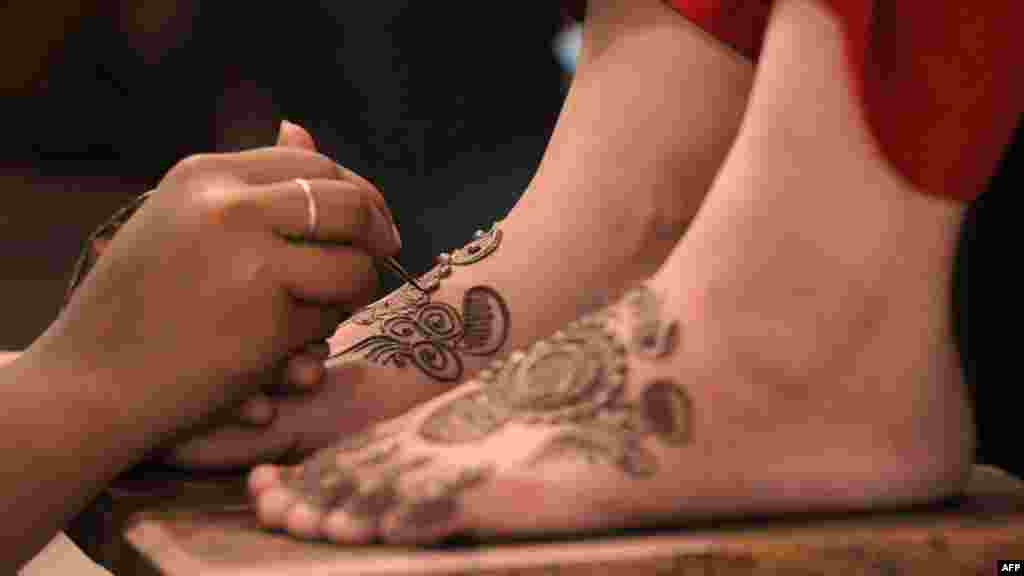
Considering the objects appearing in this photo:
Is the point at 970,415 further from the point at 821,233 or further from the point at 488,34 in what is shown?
the point at 488,34

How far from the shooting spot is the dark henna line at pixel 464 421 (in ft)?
2.37

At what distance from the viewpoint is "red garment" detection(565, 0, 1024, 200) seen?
72cm

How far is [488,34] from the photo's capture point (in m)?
2.35

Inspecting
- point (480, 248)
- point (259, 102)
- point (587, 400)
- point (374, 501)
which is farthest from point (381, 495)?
point (259, 102)

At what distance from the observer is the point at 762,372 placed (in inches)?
28.7

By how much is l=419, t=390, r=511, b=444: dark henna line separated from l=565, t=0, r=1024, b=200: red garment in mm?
227

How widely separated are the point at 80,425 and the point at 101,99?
2.32 m

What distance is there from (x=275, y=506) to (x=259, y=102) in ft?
7.10

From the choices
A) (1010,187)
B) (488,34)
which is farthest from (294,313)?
(488,34)

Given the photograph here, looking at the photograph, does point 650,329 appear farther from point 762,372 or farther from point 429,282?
point 429,282

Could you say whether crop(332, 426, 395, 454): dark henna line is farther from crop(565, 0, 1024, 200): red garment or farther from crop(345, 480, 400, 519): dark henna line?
crop(565, 0, 1024, 200): red garment

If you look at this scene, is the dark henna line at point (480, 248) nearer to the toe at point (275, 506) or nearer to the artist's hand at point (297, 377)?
the artist's hand at point (297, 377)

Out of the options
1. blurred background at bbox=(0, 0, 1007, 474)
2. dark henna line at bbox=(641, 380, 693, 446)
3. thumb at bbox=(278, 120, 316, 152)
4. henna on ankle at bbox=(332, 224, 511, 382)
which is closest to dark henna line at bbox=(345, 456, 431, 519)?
dark henna line at bbox=(641, 380, 693, 446)

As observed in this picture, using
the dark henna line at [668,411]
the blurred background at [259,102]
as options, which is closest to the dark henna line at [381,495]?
the dark henna line at [668,411]
